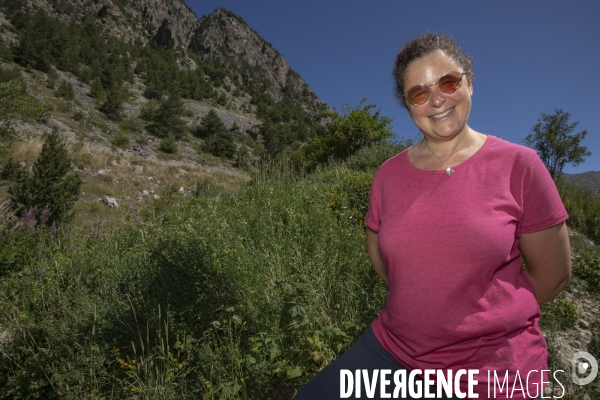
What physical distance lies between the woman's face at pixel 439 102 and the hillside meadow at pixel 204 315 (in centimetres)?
Answer: 138

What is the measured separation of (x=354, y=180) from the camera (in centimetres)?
555

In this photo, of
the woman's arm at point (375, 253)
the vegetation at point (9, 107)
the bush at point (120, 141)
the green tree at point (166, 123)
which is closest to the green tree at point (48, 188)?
the vegetation at point (9, 107)

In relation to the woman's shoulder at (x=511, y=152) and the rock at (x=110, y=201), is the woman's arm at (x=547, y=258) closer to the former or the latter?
the woman's shoulder at (x=511, y=152)

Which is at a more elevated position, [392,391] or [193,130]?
[193,130]

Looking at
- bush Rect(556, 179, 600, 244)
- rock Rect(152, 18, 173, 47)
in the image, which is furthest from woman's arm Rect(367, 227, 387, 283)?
rock Rect(152, 18, 173, 47)

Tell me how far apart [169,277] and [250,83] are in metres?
80.8

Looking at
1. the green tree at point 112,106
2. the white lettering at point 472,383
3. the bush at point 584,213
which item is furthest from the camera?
the green tree at point 112,106

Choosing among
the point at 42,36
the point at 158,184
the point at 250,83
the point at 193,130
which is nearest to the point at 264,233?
the point at 158,184

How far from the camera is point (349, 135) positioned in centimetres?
1653

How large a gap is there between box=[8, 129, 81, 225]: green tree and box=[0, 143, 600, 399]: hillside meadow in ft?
18.4

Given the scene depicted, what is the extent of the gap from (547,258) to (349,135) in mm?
15823

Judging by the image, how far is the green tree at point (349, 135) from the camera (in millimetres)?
16422

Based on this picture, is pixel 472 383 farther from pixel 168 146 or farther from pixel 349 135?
pixel 168 146

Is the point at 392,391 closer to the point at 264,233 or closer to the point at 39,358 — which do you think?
the point at 264,233
